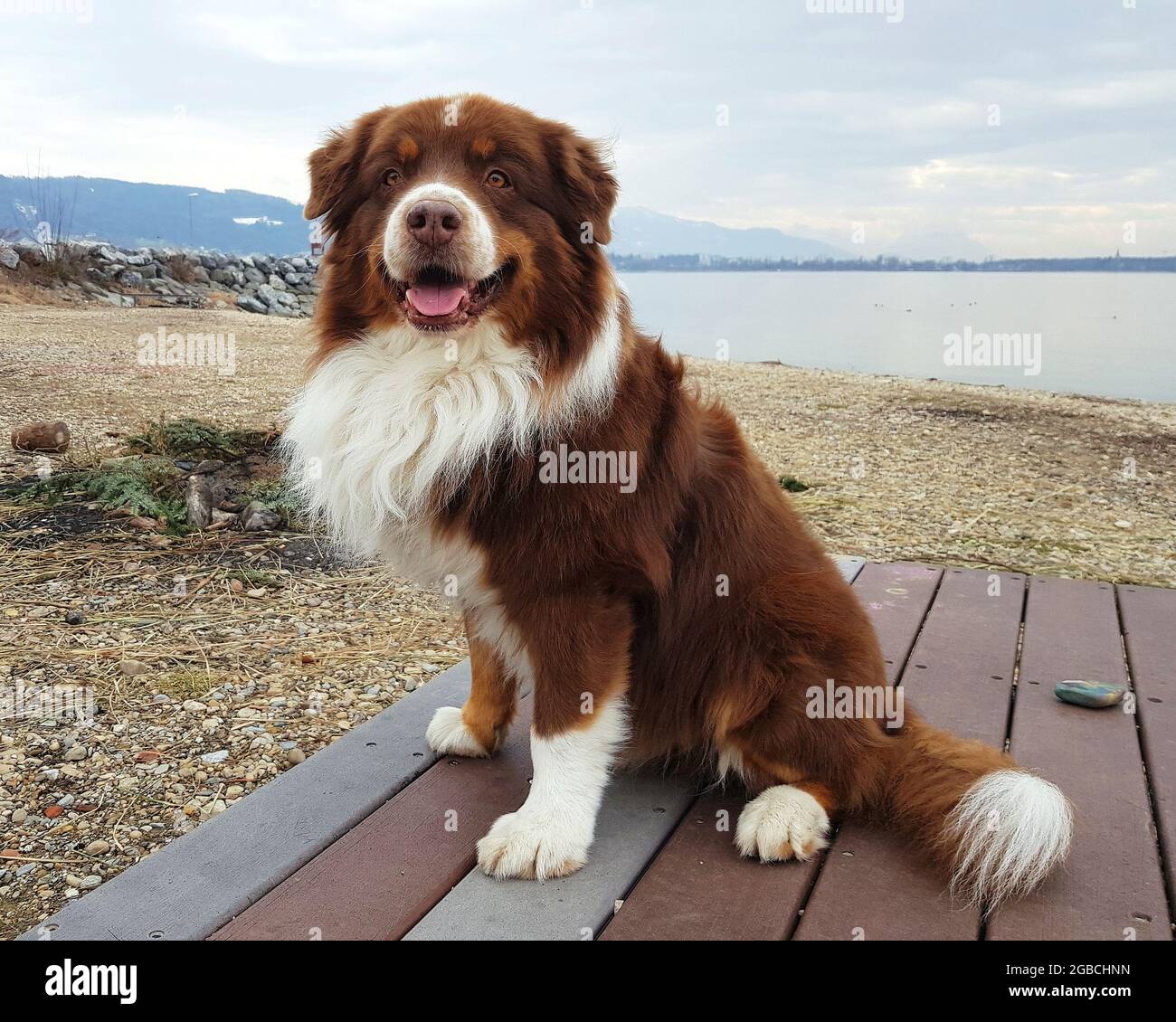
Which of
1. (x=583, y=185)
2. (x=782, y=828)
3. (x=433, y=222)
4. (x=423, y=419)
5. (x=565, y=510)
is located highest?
(x=583, y=185)

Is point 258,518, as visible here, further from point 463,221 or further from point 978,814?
point 978,814

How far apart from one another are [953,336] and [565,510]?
2562 centimetres

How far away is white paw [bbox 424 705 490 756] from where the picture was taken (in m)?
2.96

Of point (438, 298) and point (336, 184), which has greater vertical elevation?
point (336, 184)

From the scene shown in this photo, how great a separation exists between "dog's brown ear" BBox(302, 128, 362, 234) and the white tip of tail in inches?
92.7

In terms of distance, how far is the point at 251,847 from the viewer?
2.42m

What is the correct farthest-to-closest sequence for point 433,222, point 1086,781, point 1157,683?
point 1157,683
point 1086,781
point 433,222

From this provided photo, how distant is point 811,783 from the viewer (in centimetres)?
262

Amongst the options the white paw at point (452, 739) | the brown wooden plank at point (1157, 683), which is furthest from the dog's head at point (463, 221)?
the brown wooden plank at point (1157, 683)

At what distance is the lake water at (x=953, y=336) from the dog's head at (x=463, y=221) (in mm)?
343

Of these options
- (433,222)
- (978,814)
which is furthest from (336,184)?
(978,814)

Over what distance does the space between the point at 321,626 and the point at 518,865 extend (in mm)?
2385

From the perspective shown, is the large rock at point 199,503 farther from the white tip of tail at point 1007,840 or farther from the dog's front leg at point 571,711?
the white tip of tail at point 1007,840

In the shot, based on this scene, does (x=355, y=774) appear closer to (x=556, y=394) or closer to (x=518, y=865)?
(x=518, y=865)
